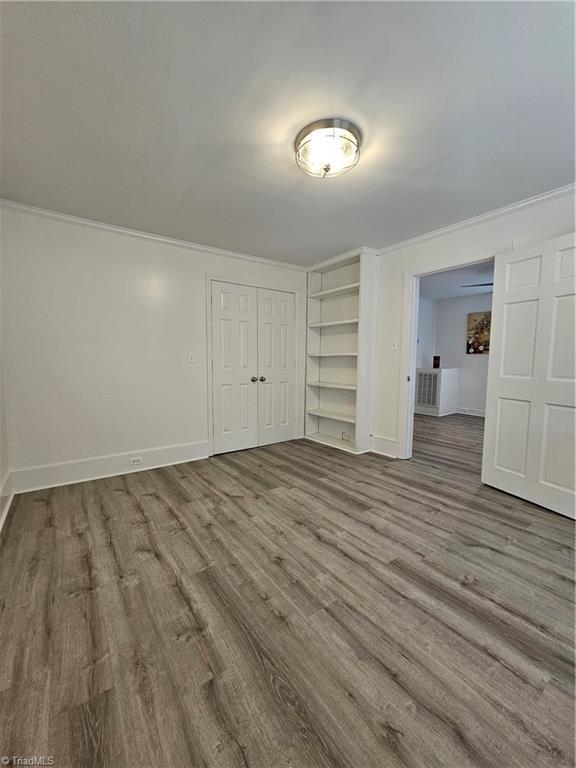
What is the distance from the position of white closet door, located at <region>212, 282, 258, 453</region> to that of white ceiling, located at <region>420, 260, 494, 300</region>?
7.98 ft

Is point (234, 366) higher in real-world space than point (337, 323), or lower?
lower

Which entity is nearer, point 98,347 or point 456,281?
point 98,347

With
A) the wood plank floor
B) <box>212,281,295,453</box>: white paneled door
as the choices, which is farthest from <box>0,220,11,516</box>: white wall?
<box>212,281,295,453</box>: white paneled door

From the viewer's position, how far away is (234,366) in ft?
13.1

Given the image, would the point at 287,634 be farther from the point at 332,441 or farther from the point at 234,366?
the point at 332,441

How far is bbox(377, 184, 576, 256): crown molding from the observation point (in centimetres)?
240

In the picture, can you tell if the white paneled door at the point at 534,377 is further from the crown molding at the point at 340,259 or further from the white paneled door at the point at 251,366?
the white paneled door at the point at 251,366

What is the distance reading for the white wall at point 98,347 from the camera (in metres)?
2.73

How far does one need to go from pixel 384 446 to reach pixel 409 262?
2.22 m

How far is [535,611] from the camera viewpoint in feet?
4.91

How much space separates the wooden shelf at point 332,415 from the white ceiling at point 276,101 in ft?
7.96

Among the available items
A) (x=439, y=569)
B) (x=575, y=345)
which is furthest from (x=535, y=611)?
(x=575, y=345)

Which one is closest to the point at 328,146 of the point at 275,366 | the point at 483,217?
the point at 483,217

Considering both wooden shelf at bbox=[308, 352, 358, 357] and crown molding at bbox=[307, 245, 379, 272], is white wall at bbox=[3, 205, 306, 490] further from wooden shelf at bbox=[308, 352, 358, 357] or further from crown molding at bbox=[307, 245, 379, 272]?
wooden shelf at bbox=[308, 352, 358, 357]
